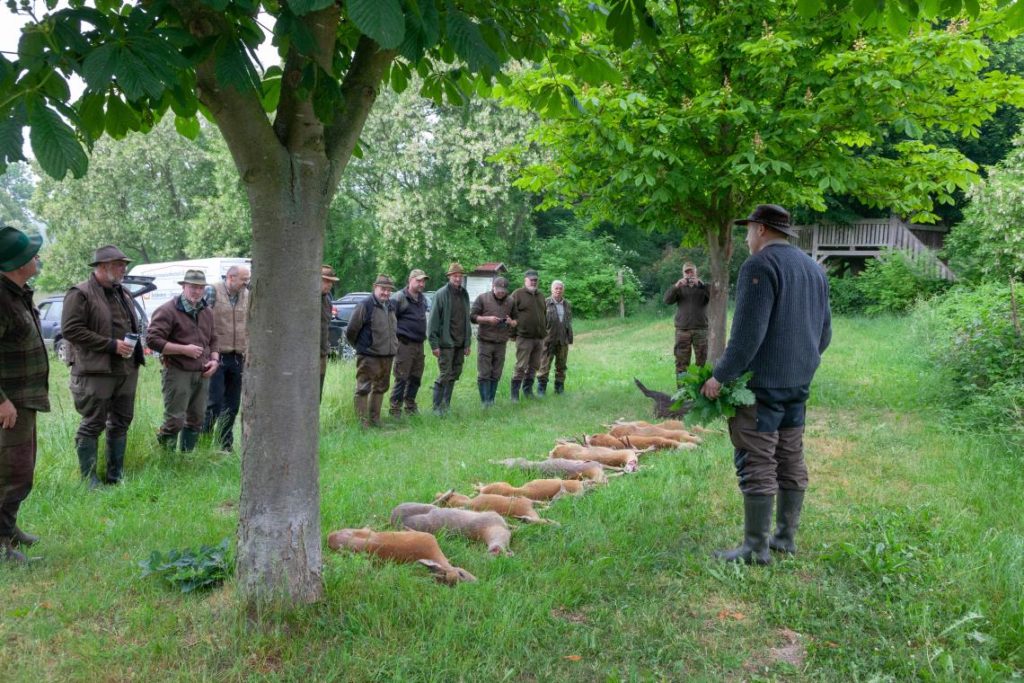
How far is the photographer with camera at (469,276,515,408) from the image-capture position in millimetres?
10930

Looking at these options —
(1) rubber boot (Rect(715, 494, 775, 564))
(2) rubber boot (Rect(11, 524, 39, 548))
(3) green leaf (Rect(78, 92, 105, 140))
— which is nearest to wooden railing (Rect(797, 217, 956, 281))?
(1) rubber boot (Rect(715, 494, 775, 564))

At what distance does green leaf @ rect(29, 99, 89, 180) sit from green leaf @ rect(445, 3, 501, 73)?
4.23ft

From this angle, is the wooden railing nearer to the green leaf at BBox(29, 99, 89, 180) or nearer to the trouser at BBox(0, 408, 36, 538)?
the trouser at BBox(0, 408, 36, 538)

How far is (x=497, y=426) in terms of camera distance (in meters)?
8.99

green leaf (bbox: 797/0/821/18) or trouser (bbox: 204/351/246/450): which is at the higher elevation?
green leaf (bbox: 797/0/821/18)

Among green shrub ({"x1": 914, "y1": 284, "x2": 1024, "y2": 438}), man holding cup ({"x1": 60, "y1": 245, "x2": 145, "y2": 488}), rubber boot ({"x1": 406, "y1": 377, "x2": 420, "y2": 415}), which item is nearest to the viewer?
man holding cup ({"x1": 60, "y1": 245, "x2": 145, "y2": 488})

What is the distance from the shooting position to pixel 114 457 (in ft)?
20.1

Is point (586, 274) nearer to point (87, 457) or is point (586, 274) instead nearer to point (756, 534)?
point (87, 457)

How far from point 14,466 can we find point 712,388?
422cm

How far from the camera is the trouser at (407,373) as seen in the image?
9914 millimetres

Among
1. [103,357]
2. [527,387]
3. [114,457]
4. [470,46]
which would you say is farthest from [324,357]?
[470,46]

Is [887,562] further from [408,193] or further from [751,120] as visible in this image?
[408,193]

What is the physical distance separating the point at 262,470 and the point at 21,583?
181 centimetres

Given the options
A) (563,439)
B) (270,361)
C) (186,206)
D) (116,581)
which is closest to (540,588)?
(270,361)
